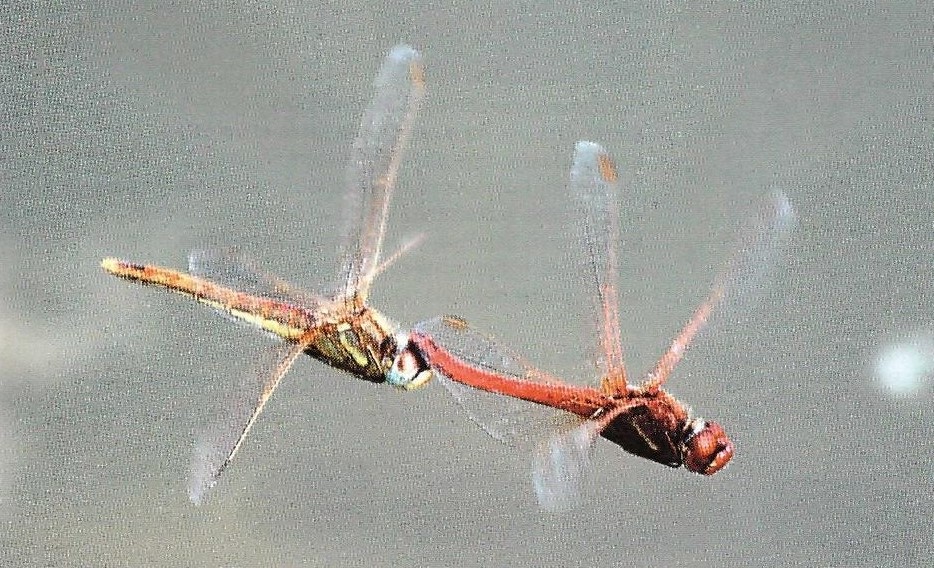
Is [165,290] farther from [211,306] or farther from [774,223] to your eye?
[774,223]

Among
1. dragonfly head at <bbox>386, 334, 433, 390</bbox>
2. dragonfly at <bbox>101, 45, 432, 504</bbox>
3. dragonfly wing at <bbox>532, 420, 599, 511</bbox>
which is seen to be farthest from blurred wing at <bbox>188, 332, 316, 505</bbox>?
dragonfly wing at <bbox>532, 420, 599, 511</bbox>

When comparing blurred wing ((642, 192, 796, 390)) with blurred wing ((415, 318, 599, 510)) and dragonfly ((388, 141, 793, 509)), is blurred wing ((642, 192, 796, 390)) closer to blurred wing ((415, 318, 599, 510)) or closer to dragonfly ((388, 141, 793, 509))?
dragonfly ((388, 141, 793, 509))

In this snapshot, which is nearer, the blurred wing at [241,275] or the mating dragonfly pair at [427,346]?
the mating dragonfly pair at [427,346]

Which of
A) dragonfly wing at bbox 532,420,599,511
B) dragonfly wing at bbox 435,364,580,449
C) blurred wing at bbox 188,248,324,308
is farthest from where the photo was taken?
blurred wing at bbox 188,248,324,308

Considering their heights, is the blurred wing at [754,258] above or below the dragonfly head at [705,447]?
above

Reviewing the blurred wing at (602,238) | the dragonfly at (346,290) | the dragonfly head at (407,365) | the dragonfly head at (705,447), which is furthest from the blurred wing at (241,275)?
the dragonfly head at (705,447)

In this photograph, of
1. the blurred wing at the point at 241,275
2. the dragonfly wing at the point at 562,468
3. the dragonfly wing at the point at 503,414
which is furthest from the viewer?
the blurred wing at the point at 241,275

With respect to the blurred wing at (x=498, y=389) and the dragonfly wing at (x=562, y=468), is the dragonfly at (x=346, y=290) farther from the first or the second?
the dragonfly wing at (x=562, y=468)

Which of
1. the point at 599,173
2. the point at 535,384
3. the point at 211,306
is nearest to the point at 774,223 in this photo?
the point at 599,173
